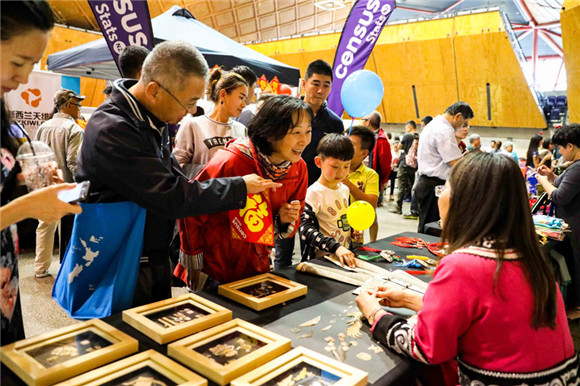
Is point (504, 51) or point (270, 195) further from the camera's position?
point (504, 51)

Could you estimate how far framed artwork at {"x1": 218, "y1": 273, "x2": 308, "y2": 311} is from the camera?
53.9 inches

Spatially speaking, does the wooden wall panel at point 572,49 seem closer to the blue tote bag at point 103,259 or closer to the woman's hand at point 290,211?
the woman's hand at point 290,211

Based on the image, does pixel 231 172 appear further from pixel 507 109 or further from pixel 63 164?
pixel 507 109

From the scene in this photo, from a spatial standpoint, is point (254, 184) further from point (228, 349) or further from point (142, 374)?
point (142, 374)

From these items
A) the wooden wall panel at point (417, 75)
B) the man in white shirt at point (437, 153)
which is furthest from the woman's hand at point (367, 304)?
the wooden wall panel at point (417, 75)

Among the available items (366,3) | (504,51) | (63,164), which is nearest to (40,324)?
(63,164)

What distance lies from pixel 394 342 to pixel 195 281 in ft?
2.84

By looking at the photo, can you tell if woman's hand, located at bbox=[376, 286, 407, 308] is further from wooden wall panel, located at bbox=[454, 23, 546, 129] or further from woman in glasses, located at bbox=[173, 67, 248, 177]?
wooden wall panel, located at bbox=[454, 23, 546, 129]

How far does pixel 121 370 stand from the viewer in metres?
0.95

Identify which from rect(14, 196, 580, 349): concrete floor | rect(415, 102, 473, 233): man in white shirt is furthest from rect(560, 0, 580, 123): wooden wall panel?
rect(14, 196, 580, 349): concrete floor

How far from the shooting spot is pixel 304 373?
988 mm

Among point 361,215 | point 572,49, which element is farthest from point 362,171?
point 572,49

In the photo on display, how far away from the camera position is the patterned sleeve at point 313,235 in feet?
6.46

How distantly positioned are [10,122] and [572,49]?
778 cm
